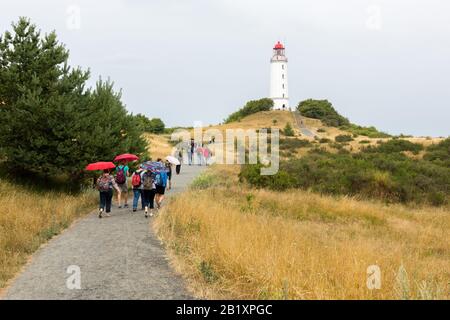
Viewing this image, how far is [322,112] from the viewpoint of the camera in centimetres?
9125

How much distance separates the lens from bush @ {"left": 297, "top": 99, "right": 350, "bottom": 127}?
89.6m

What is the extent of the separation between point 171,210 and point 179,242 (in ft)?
10.2

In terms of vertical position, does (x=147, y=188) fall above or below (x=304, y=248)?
above

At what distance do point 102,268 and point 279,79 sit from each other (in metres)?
85.8

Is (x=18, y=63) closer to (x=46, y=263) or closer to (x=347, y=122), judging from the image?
(x=46, y=263)

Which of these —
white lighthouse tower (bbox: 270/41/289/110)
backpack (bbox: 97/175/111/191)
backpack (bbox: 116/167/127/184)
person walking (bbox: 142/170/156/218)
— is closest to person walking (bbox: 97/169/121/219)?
backpack (bbox: 97/175/111/191)

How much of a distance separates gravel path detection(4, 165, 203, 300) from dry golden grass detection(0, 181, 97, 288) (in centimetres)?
31

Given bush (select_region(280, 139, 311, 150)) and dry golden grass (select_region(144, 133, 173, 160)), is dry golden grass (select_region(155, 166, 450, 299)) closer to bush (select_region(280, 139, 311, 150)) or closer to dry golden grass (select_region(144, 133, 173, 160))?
dry golden grass (select_region(144, 133, 173, 160))

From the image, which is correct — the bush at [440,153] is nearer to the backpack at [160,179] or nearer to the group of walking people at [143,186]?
the backpack at [160,179]

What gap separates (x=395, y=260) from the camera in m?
8.36

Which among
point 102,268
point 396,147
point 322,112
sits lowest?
point 102,268

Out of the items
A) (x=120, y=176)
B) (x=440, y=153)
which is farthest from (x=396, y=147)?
(x=120, y=176)

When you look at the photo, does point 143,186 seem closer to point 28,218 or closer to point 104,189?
point 104,189
